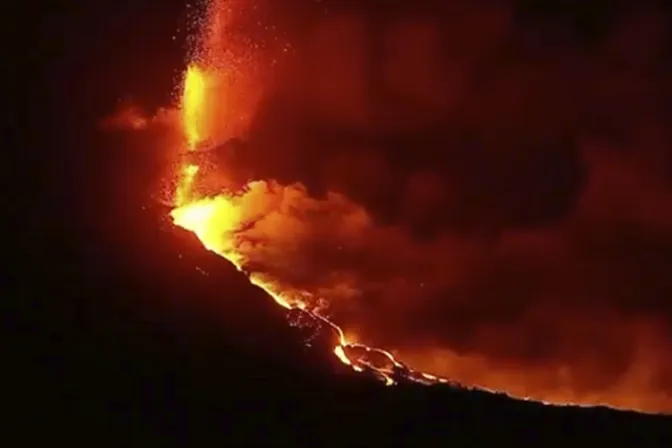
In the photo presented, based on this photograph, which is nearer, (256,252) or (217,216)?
(217,216)

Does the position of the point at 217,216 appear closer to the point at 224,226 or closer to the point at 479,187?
the point at 224,226

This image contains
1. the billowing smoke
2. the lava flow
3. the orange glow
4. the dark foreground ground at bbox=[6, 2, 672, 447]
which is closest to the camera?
the dark foreground ground at bbox=[6, 2, 672, 447]

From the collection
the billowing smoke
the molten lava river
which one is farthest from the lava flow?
the billowing smoke

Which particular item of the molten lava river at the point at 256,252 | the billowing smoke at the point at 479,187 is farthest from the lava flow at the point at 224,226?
the billowing smoke at the point at 479,187

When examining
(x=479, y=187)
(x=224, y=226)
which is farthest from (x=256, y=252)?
(x=479, y=187)

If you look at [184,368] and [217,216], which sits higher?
[217,216]

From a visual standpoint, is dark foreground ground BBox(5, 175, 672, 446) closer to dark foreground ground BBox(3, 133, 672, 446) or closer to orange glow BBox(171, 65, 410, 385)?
dark foreground ground BBox(3, 133, 672, 446)
